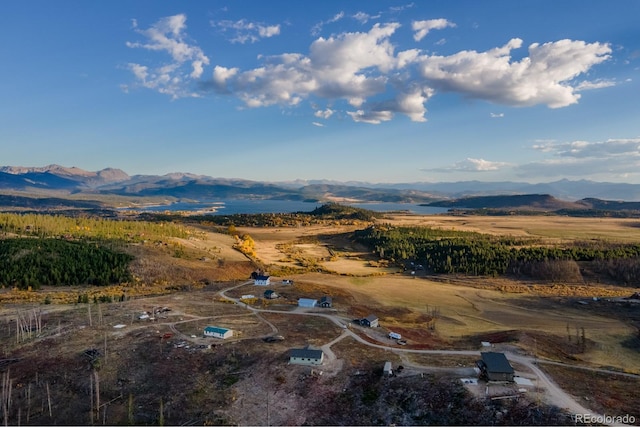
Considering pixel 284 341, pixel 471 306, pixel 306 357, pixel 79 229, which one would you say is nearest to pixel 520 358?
pixel 306 357

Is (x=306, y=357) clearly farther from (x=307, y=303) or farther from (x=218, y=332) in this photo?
(x=307, y=303)

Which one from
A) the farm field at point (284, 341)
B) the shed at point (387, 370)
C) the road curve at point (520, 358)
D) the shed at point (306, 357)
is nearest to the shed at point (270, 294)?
the farm field at point (284, 341)

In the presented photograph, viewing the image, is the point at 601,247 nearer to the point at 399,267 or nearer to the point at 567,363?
the point at 399,267

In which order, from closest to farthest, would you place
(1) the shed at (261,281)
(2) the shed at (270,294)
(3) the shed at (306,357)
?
(3) the shed at (306,357) → (2) the shed at (270,294) → (1) the shed at (261,281)

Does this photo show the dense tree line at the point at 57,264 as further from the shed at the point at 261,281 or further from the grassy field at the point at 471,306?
the grassy field at the point at 471,306

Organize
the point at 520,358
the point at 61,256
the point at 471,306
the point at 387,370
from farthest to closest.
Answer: the point at 61,256
the point at 471,306
the point at 520,358
the point at 387,370

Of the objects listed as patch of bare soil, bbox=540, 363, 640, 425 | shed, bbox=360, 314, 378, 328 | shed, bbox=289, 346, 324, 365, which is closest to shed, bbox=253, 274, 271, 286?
shed, bbox=360, 314, 378, 328

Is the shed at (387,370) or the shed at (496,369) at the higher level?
the shed at (496,369)

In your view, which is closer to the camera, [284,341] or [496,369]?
[496,369]
